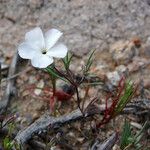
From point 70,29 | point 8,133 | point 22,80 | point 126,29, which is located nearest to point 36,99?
point 22,80

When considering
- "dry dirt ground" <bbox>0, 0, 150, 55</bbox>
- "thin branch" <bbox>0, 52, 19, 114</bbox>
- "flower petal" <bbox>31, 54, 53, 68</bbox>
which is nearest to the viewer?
"flower petal" <bbox>31, 54, 53, 68</bbox>

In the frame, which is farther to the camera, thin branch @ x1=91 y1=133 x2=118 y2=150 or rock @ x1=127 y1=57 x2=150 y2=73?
rock @ x1=127 y1=57 x2=150 y2=73

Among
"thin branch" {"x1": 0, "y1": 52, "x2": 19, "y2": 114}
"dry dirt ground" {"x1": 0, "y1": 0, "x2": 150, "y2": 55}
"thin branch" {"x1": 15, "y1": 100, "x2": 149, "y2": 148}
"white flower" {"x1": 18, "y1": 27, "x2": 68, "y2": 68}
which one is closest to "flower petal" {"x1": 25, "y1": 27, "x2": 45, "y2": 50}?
"white flower" {"x1": 18, "y1": 27, "x2": 68, "y2": 68}

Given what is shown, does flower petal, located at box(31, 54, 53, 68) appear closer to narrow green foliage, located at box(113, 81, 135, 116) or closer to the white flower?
the white flower

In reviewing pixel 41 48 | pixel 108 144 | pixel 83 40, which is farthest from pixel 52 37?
pixel 83 40

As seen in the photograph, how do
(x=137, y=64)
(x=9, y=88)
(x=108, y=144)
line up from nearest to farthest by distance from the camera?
(x=108, y=144) < (x=9, y=88) < (x=137, y=64)

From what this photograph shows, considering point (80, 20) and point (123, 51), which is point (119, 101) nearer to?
point (123, 51)

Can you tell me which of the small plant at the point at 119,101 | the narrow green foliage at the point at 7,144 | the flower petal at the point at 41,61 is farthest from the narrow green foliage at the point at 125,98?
the narrow green foliage at the point at 7,144

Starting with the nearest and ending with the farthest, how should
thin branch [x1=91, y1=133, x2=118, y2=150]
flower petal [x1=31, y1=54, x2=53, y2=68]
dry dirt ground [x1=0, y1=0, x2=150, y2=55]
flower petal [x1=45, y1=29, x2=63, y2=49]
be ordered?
flower petal [x1=31, y1=54, x2=53, y2=68], flower petal [x1=45, y1=29, x2=63, y2=49], thin branch [x1=91, y1=133, x2=118, y2=150], dry dirt ground [x1=0, y1=0, x2=150, y2=55]

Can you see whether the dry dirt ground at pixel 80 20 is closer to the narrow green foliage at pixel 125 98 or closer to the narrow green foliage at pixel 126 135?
the narrow green foliage at pixel 125 98
